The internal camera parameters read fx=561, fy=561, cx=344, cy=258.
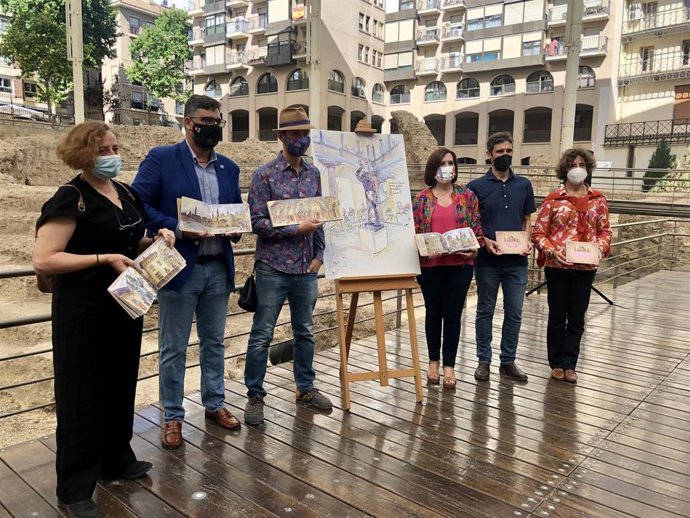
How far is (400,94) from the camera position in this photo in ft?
135

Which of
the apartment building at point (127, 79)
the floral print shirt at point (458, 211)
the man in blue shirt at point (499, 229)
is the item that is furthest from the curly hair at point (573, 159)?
Result: the apartment building at point (127, 79)

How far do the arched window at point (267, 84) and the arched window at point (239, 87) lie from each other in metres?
1.25

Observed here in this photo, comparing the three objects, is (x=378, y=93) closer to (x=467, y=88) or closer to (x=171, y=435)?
(x=467, y=88)

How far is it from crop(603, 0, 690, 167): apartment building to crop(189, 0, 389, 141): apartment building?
16.4 metres

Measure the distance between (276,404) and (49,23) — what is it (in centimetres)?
3356

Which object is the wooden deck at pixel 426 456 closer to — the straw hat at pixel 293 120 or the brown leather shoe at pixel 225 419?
the brown leather shoe at pixel 225 419

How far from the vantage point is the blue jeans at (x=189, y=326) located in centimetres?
329

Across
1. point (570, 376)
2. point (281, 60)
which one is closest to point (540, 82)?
point (281, 60)

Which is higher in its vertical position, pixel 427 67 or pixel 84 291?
pixel 427 67

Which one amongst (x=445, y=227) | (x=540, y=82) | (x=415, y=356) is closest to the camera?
(x=415, y=356)

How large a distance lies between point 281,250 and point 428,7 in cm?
3921

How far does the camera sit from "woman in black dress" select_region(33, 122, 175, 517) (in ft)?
8.21

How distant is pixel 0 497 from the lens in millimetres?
2791

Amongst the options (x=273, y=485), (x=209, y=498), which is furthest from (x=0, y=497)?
(x=273, y=485)
